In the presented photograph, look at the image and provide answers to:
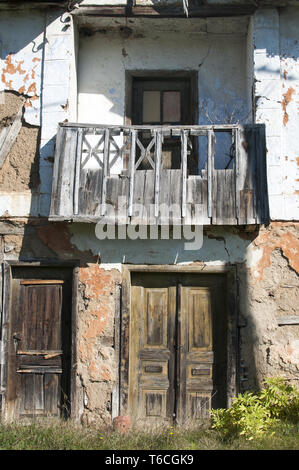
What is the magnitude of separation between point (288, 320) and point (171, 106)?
3.67 m

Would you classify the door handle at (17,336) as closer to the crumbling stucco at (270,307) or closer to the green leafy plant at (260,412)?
the green leafy plant at (260,412)

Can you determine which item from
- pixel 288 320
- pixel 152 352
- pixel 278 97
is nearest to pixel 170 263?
pixel 152 352

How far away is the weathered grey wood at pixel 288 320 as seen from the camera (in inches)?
265

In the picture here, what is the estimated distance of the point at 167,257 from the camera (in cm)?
696

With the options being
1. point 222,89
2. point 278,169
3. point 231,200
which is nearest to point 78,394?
point 231,200

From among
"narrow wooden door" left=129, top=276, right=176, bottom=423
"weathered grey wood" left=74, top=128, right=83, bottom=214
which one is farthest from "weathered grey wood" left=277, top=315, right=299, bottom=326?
"weathered grey wood" left=74, top=128, right=83, bottom=214

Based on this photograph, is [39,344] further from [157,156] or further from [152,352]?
[157,156]

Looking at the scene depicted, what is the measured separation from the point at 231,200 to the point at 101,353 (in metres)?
2.65

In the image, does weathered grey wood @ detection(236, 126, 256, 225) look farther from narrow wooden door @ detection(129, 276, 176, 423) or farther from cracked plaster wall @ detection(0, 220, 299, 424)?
narrow wooden door @ detection(129, 276, 176, 423)

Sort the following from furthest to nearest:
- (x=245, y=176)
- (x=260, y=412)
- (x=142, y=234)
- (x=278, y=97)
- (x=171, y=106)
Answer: (x=171, y=106), (x=278, y=97), (x=142, y=234), (x=245, y=176), (x=260, y=412)

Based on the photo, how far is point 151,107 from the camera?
7969 mm

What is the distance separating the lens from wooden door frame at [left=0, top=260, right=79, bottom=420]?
6746 millimetres

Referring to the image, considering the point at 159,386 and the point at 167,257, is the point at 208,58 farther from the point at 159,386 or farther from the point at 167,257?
the point at 159,386

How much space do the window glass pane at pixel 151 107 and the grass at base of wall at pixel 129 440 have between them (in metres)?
4.52
